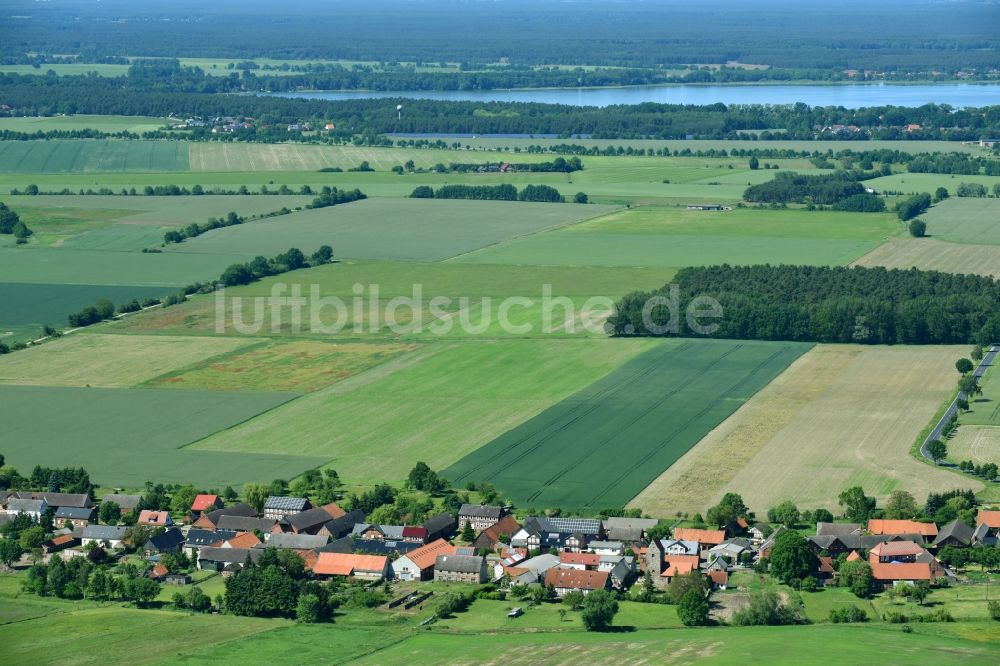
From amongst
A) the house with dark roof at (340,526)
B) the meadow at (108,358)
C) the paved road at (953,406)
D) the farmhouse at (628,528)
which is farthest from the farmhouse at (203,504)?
the paved road at (953,406)

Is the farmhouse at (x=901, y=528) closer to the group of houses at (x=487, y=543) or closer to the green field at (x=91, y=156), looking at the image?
the group of houses at (x=487, y=543)

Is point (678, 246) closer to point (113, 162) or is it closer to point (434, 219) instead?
point (434, 219)

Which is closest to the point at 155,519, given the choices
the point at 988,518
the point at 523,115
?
the point at 988,518

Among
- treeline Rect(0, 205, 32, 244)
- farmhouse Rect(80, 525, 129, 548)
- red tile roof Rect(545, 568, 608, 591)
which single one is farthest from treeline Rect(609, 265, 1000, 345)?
treeline Rect(0, 205, 32, 244)

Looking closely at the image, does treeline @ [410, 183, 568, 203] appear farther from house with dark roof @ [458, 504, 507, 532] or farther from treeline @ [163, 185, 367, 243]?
house with dark roof @ [458, 504, 507, 532]

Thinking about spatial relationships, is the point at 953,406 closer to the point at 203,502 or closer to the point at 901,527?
the point at 901,527
